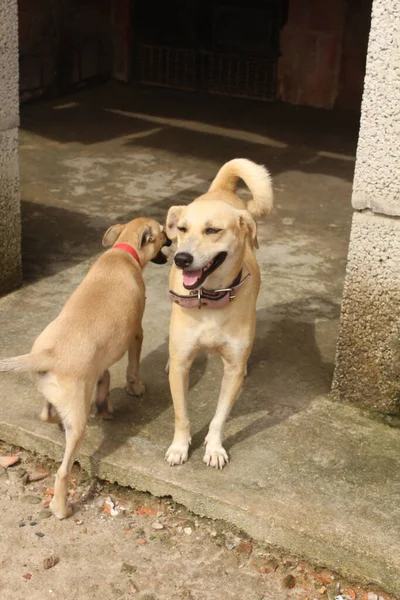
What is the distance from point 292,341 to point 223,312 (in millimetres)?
1546

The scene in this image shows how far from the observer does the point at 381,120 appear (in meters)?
4.16

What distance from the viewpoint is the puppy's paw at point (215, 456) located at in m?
4.16

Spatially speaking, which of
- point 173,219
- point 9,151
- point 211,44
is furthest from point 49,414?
point 211,44

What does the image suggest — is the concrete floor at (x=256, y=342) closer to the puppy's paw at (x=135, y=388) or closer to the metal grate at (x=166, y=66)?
the puppy's paw at (x=135, y=388)

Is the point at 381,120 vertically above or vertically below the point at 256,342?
above

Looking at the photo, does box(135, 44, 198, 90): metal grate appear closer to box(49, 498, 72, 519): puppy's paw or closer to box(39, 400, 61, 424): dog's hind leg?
box(39, 400, 61, 424): dog's hind leg

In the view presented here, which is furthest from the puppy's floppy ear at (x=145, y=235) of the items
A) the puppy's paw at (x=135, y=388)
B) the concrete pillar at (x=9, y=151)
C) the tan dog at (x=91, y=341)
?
the concrete pillar at (x=9, y=151)

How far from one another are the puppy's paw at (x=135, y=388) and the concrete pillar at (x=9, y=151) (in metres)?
1.58

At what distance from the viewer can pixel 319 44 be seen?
1158 cm

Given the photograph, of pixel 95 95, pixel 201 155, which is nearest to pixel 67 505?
pixel 201 155

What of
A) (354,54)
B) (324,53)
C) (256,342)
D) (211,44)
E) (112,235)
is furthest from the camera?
(211,44)

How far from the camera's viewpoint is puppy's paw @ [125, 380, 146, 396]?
4.76m

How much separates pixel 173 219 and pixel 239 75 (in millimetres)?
8493

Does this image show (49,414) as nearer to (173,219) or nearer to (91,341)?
(91,341)
